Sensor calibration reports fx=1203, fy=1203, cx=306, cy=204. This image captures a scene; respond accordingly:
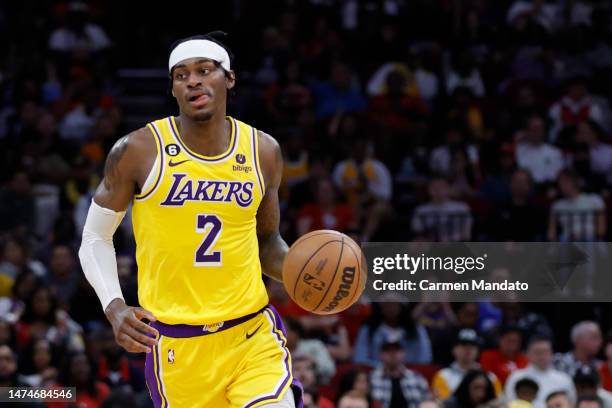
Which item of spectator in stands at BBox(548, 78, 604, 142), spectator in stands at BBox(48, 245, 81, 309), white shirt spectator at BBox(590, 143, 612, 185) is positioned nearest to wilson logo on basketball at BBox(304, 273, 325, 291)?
spectator in stands at BBox(48, 245, 81, 309)

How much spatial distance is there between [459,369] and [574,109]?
213 inches

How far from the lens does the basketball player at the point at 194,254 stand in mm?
5594

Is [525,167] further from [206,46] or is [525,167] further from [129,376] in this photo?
[206,46]

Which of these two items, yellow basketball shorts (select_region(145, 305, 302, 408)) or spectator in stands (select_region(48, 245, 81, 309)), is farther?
spectator in stands (select_region(48, 245, 81, 309))

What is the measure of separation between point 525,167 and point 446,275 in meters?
4.03

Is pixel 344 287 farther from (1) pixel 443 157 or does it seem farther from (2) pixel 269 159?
(1) pixel 443 157

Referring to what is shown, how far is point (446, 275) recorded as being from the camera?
31.9 feet

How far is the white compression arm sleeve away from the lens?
568cm

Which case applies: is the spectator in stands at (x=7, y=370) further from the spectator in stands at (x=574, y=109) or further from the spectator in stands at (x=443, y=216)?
the spectator in stands at (x=574, y=109)

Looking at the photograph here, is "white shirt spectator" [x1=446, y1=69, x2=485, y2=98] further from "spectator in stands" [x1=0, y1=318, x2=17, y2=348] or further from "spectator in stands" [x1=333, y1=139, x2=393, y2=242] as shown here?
"spectator in stands" [x1=0, y1=318, x2=17, y2=348]

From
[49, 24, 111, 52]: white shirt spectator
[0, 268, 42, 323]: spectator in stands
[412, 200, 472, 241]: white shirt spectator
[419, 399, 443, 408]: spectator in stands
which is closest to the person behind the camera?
[419, 399, 443, 408]: spectator in stands

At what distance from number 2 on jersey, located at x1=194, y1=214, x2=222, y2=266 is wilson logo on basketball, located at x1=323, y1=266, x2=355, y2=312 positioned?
0.57m

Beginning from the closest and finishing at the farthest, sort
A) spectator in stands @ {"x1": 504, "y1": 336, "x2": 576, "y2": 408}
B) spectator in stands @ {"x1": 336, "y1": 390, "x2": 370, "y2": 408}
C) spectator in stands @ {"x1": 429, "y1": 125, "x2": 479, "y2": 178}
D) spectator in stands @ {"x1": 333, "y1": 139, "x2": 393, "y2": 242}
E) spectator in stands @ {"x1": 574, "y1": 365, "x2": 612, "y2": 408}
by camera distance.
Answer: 1. spectator in stands @ {"x1": 336, "y1": 390, "x2": 370, "y2": 408}
2. spectator in stands @ {"x1": 574, "y1": 365, "x2": 612, "y2": 408}
3. spectator in stands @ {"x1": 504, "y1": 336, "x2": 576, "y2": 408}
4. spectator in stands @ {"x1": 333, "y1": 139, "x2": 393, "y2": 242}
5. spectator in stands @ {"x1": 429, "y1": 125, "x2": 479, "y2": 178}

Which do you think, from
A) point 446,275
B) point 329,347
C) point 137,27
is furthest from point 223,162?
point 137,27
